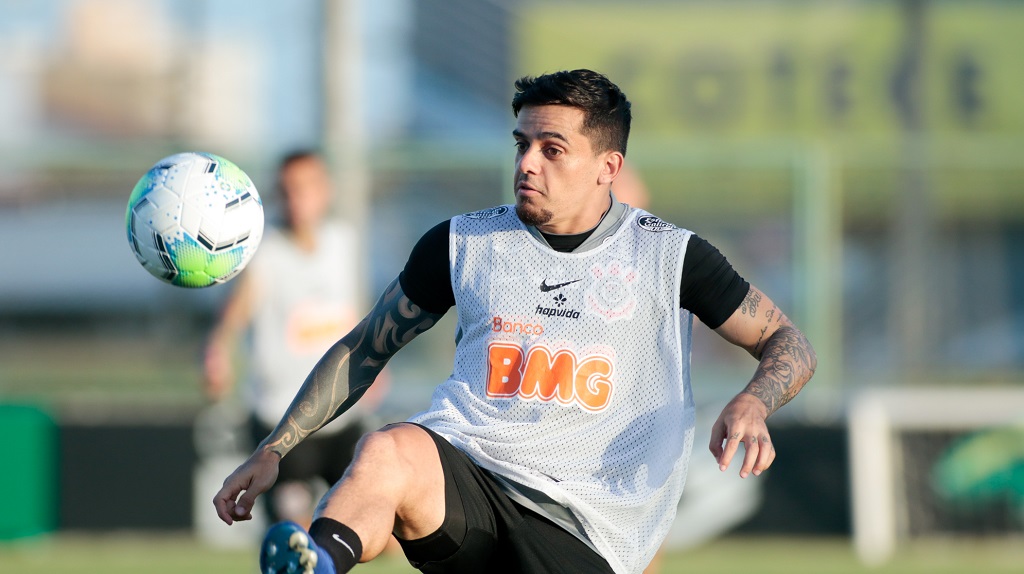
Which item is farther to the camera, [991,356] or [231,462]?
[991,356]

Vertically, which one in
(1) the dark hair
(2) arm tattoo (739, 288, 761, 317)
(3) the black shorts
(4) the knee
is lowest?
(3) the black shorts

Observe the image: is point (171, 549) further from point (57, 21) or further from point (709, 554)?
point (57, 21)

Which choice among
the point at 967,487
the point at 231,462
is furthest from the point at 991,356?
the point at 231,462

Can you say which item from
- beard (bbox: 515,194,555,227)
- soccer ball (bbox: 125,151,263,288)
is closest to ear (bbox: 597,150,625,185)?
beard (bbox: 515,194,555,227)

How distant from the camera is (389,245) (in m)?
11.7

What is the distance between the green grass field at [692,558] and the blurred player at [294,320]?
1534 mm

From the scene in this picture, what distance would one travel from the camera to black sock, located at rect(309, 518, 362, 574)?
3.90m

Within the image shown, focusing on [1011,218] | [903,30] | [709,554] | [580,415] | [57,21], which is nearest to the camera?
[580,415]

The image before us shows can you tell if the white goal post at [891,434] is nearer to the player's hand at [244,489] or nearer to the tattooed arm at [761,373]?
the tattooed arm at [761,373]

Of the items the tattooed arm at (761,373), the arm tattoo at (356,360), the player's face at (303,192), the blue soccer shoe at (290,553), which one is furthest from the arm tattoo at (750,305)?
the player's face at (303,192)

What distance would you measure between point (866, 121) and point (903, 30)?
94cm

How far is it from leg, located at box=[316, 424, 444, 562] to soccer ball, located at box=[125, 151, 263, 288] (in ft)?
3.60

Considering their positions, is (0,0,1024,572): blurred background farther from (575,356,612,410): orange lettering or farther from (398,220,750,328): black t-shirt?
(575,356,612,410): orange lettering

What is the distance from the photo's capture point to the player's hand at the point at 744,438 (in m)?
4.03
